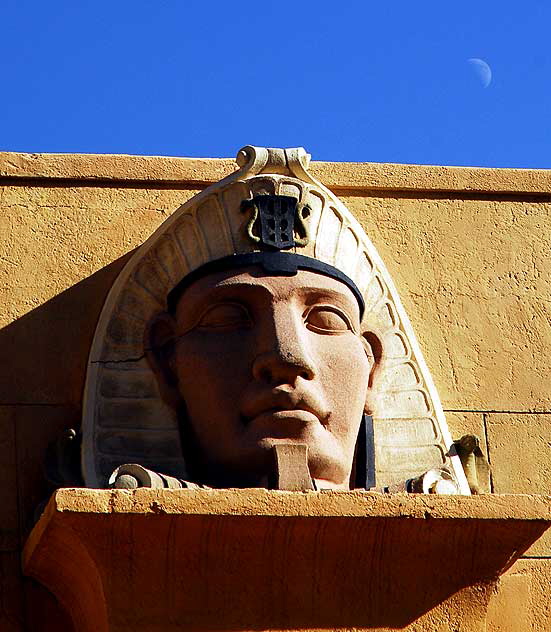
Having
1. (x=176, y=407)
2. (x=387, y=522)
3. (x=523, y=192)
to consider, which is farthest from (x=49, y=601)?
(x=523, y=192)

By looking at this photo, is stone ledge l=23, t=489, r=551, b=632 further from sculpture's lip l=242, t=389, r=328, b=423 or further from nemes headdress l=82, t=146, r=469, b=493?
nemes headdress l=82, t=146, r=469, b=493

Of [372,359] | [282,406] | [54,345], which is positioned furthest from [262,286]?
[54,345]

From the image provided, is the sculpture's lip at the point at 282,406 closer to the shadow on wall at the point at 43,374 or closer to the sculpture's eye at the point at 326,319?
the sculpture's eye at the point at 326,319

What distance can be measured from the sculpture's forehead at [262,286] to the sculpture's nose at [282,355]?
12 centimetres

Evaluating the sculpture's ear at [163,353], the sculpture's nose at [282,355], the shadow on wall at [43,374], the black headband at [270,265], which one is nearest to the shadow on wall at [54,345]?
the shadow on wall at [43,374]

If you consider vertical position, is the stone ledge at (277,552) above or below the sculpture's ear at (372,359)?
below

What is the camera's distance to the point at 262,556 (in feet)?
24.4

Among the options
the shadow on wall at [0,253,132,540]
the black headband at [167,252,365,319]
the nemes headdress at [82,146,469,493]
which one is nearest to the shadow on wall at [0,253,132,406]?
the shadow on wall at [0,253,132,540]

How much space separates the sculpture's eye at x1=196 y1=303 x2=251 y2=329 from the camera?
8016 millimetres

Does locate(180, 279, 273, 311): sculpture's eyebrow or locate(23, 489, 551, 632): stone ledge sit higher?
locate(180, 279, 273, 311): sculpture's eyebrow

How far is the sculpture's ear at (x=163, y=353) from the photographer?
26.8ft

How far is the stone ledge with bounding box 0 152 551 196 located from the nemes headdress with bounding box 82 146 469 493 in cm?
62

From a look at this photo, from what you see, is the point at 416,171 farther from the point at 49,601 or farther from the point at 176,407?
the point at 49,601

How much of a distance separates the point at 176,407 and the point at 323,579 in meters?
1.03
